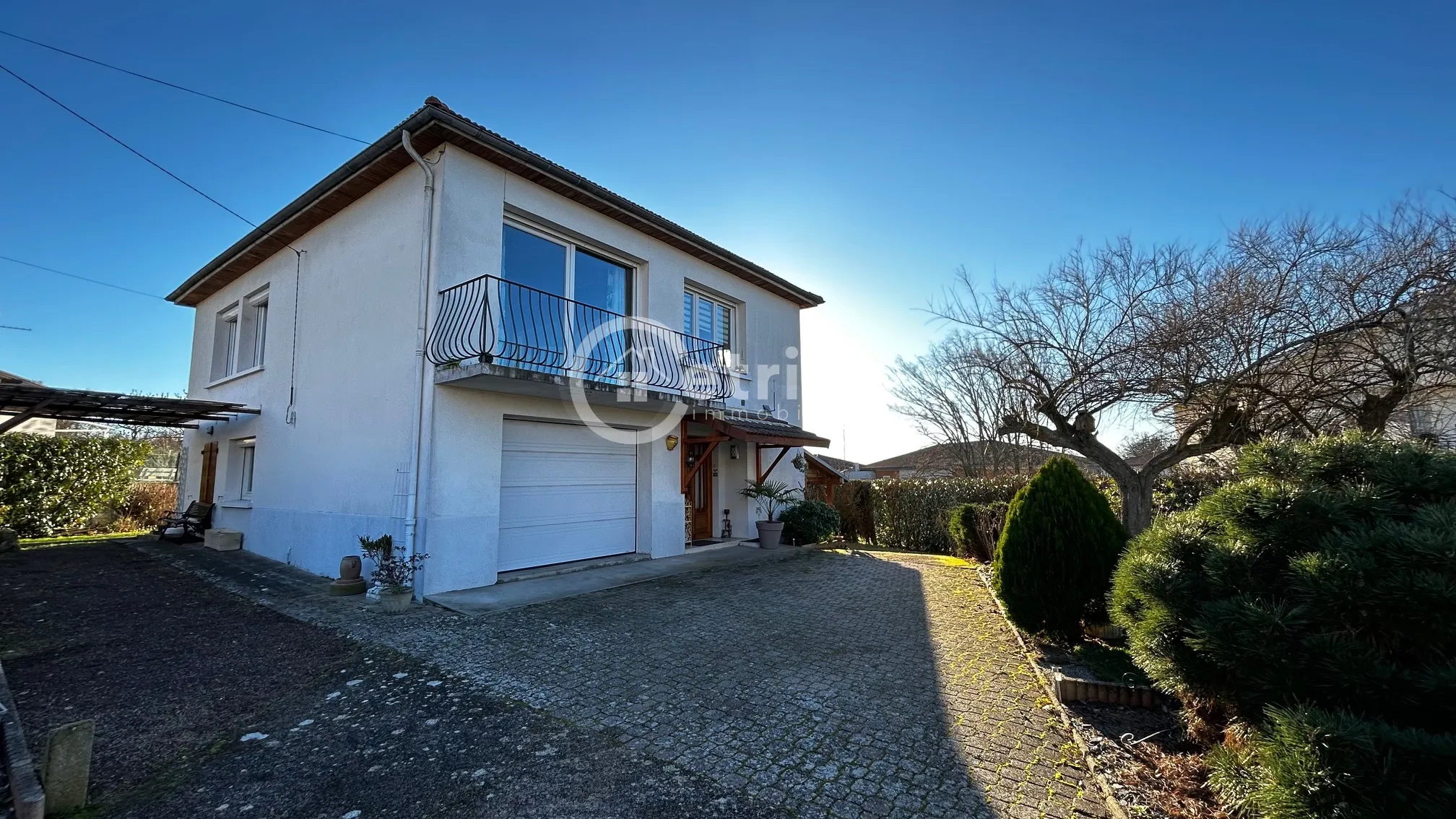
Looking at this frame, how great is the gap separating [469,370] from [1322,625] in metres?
7.12

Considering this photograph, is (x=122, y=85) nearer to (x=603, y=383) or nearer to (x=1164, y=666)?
(x=603, y=383)

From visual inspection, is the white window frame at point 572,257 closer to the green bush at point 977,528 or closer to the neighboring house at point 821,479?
the neighboring house at point 821,479

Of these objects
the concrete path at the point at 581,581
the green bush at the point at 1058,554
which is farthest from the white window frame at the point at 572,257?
the green bush at the point at 1058,554

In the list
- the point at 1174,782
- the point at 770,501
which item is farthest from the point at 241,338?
the point at 1174,782

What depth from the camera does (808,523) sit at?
12.4 meters

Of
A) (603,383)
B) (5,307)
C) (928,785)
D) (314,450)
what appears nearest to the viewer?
(928,785)

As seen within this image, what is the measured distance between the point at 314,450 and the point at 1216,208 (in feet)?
39.7

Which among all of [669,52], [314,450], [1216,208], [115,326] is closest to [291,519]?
[314,450]

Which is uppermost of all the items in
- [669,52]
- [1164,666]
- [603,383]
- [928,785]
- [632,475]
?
[669,52]

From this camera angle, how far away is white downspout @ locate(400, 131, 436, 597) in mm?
7051

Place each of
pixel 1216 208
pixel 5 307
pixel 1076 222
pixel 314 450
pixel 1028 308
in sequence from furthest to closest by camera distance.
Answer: pixel 5 307, pixel 314 450, pixel 1076 222, pixel 1028 308, pixel 1216 208

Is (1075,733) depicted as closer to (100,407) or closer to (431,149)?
(431,149)

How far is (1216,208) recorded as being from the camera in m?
6.45

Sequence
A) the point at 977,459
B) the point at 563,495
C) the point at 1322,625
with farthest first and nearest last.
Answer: the point at 977,459 → the point at 563,495 → the point at 1322,625
